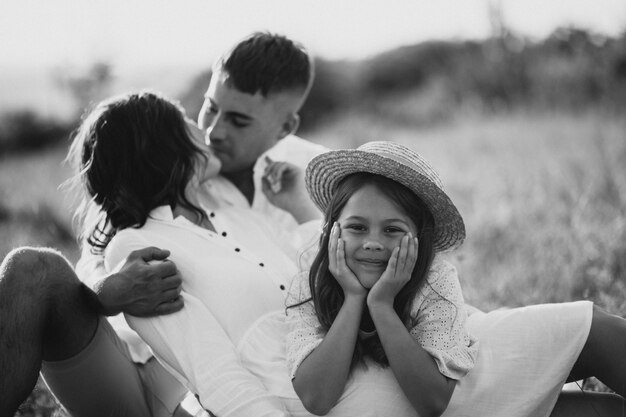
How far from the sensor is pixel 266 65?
384 cm

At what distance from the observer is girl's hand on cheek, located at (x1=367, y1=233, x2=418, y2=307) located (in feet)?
7.93

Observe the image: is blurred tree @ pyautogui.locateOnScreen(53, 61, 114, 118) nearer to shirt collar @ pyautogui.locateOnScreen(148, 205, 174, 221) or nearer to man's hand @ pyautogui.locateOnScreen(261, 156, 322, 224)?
man's hand @ pyautogui.locateOnScreen(261, 156, 322, 224)

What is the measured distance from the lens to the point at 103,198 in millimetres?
3072

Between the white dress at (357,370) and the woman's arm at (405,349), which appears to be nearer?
the woman's arm at (405,349)

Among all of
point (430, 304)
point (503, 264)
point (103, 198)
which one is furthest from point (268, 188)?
point (503, 264)

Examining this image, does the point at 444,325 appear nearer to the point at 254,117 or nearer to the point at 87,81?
the point at 254,117

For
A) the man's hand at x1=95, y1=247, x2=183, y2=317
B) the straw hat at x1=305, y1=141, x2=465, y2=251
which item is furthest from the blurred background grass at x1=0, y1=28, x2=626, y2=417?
the straw hat at x1=305, y1=141, x2=465, y2=251

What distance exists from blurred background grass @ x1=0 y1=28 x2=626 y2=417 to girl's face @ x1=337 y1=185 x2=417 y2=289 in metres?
1.52

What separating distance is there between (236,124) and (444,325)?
1.66m

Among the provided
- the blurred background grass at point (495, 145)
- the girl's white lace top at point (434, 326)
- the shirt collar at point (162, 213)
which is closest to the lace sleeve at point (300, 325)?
the girl's white lace top at point (434, 326)

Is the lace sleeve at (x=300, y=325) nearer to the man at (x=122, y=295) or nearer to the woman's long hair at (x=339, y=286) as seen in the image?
the woman's long hair at (x=339, y=286)

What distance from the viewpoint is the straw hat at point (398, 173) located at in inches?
100

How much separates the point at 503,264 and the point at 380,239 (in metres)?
3.11

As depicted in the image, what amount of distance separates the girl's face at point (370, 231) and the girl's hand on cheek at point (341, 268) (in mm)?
32
